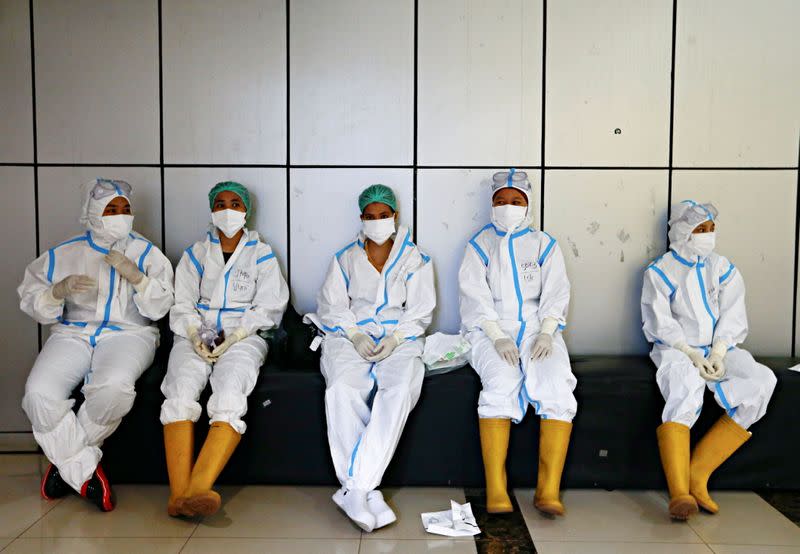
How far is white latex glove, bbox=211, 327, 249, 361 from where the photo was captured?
304cm

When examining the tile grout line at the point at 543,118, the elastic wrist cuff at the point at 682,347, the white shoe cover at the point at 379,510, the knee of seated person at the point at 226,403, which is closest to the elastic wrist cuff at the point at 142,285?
the knee of seated person at the point at 226,403

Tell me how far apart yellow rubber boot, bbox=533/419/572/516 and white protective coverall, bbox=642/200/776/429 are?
0.50 meters

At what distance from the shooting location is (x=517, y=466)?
297 cm

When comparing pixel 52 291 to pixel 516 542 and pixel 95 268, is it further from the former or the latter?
pixel 516 542

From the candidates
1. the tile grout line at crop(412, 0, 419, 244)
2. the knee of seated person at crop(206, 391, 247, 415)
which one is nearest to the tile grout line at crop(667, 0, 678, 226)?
the tile grout line at crop(412, 0, 419, 244)

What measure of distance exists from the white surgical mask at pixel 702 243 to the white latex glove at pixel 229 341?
2.29m

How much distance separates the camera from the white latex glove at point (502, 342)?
2979 millimetres

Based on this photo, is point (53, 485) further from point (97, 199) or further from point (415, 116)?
point (415, 116)

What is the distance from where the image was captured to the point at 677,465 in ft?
8.98

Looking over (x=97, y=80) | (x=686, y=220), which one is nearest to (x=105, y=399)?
(x=97, y=80)

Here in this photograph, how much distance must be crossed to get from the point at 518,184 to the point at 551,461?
1.38 meters

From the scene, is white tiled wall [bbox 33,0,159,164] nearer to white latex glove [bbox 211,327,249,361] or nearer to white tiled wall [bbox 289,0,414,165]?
white tiled wall [bbox 289,0,414,165]

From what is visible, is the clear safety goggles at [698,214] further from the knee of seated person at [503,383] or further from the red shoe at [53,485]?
the red shoe at [53,485]

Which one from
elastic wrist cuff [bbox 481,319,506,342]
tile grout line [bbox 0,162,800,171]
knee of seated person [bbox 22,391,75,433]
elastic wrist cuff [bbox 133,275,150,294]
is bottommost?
knee of seated person [bbox 22,391,75,433]
